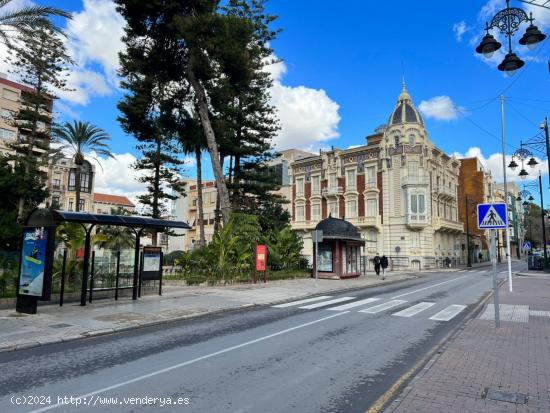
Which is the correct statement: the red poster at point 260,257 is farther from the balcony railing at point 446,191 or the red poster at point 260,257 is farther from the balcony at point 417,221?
the balcony railing at point 446,191

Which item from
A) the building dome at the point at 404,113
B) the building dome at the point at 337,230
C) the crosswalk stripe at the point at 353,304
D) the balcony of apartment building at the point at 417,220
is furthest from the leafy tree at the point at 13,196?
the building dome at the point at 404,113

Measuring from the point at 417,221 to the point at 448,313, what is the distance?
34706 mm

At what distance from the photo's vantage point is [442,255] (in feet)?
169

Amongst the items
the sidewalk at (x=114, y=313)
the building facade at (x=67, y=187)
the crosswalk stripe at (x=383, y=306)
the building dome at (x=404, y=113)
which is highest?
the building dome at (x=404, y=113)

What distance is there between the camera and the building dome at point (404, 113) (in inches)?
1916

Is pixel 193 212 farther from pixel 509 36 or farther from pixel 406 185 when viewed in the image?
pixel 509 36

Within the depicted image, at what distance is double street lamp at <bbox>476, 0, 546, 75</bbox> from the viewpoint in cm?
820

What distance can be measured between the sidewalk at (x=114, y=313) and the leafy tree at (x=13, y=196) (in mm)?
12592

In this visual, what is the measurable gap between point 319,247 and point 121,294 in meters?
15.4

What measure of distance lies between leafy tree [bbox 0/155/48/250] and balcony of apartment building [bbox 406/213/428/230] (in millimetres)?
36477

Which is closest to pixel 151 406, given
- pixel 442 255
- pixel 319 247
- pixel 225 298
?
pixel 225 298

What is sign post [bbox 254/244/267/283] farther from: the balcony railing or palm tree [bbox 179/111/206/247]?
the balcony railing

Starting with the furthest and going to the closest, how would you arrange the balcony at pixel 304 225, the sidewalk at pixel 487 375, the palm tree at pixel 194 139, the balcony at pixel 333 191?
the balcony at pixel 304 225, the balcony at pixel 333 191, the palm tree at pixel 194 139, the sidewalk at pixel 487 375

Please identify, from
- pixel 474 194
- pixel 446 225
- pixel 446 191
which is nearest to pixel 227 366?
pixel 446 225
